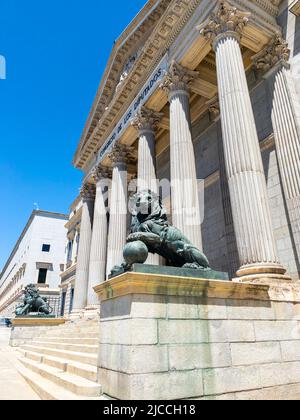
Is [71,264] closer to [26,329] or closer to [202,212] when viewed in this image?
[26,329]

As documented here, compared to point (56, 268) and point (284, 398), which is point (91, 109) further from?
point (56, 268)

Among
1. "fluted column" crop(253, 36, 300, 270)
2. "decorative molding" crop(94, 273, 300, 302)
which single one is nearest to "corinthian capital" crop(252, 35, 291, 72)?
"fluted column" crop(253, 36, 300, 270)

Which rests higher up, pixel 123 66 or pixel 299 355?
pixel 123 66

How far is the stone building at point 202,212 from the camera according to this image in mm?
4820

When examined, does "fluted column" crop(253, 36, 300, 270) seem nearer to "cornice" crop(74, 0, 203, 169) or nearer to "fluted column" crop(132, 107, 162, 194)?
"cornice" crop(74, 0, 203, 169)

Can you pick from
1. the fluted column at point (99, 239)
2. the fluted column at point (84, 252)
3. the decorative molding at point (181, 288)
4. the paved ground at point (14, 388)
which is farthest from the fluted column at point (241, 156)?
the fluted column at point (84, 252)

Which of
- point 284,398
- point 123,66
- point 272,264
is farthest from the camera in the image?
point 123,66

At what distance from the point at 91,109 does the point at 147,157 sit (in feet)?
39.8

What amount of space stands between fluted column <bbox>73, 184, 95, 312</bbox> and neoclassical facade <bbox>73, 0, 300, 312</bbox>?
10.1 ft

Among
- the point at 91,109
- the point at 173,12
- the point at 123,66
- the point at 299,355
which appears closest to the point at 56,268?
the point at 91,109

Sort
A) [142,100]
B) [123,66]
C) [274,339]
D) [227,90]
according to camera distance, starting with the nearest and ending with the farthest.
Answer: [274,339]
[227,90]
[142,100]
[123,66]

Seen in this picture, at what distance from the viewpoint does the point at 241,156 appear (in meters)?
9.04

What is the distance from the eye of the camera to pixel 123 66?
813 inches

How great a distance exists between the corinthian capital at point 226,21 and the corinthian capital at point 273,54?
158 cm
